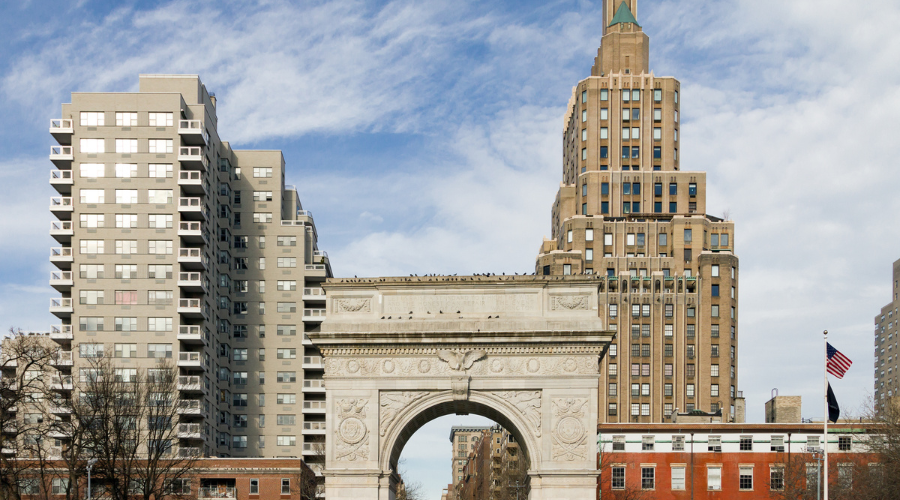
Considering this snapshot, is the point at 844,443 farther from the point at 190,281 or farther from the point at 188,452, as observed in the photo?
the point at 190,281

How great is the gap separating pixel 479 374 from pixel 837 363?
17.3m

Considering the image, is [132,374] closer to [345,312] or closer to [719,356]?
[345,312]

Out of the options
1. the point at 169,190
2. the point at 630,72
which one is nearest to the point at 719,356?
the point at 630,72

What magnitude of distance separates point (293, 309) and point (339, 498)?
176 feet

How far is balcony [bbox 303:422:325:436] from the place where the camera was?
99312 millimetres

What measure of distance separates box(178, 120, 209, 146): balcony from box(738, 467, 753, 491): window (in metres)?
53.3

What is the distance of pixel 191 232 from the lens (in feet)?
298

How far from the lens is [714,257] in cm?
12006

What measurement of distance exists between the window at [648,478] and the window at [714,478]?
159 inches

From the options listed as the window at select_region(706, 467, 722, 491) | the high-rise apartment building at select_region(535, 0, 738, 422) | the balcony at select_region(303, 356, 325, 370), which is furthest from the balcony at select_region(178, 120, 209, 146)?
the window at select_region(706, 467, 722, 491)

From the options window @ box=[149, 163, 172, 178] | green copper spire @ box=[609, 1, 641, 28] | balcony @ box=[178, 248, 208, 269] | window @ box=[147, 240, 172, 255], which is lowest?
balcony @ box=[178, 248, 208, 269]

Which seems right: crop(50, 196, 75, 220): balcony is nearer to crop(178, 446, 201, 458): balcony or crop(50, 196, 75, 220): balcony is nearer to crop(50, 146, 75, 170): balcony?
crop(50, 146, 75, 170): balcony

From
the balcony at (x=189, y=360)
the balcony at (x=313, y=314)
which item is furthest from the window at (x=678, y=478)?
the balcony at (x=189, y=360)

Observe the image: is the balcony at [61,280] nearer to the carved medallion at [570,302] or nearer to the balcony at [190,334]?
the balcony at [190,334]
